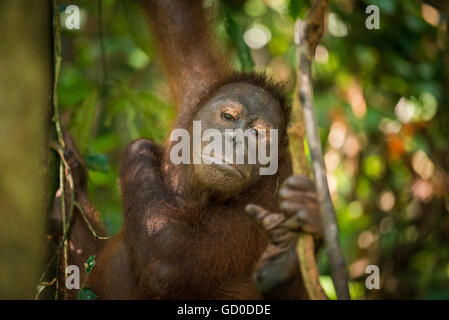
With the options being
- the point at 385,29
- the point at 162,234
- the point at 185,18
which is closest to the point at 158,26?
the point at 185,18

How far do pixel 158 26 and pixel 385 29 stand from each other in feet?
7.14

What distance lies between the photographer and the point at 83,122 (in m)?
4.33

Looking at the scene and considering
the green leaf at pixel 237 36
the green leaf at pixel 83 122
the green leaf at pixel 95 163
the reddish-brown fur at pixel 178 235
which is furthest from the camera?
the green leaf at pixel 83 122

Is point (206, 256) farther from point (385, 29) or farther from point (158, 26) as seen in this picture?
point (385, 29)

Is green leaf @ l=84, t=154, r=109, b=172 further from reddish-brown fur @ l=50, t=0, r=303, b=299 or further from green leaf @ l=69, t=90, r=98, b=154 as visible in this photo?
reddish-brown fur @ l=50, t=0, r=303, b=299

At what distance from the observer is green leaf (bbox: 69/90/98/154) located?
4.31 m

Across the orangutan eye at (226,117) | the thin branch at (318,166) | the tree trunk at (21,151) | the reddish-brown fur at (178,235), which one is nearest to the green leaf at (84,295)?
the reddish-brown fur at (178,235)

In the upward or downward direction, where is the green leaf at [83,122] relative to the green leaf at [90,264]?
upward

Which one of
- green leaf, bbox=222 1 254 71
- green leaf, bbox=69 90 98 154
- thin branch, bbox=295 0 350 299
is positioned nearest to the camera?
thin branch, bbox=295 0 350 299

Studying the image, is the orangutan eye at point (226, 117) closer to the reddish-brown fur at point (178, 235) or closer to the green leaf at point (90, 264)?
the reddish-brown fur at point (178, 235)

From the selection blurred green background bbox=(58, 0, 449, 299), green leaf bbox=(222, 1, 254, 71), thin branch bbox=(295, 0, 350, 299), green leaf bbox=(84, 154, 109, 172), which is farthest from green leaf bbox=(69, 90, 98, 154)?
thin branch bbox=(295, 0, 350, 299)

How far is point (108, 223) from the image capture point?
4.81 meters

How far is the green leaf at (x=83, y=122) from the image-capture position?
4.31 meters

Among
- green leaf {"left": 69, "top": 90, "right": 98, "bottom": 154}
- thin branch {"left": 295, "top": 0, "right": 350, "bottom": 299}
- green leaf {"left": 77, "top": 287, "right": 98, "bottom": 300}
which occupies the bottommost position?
green leaf {"left": 77, "top": 287, "right": 98, "bottom": 300}
